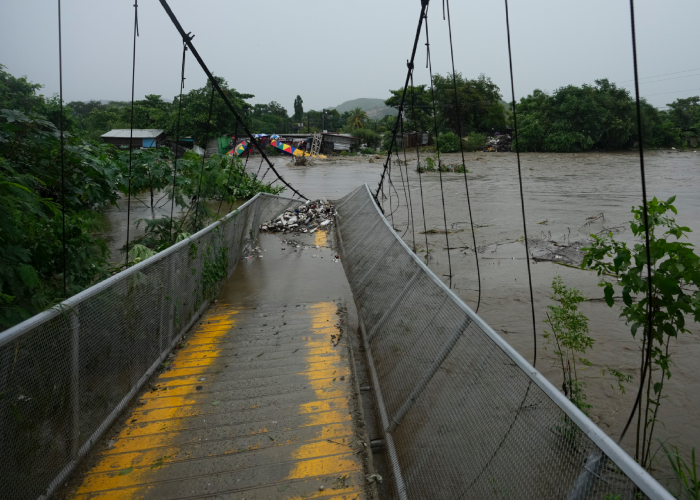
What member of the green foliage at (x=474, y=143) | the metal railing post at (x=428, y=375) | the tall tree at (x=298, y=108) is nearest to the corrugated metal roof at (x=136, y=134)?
the green foliage at (x=474, y=143)

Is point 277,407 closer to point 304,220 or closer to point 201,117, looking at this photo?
point 304,220

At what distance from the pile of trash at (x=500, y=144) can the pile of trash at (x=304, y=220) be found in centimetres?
3307

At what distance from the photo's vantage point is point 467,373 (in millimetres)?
2576

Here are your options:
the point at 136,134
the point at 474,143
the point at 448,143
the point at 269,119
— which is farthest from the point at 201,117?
the point at 269,119

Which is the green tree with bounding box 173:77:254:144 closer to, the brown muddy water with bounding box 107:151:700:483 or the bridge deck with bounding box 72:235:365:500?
the brown muddy water with bounding box 107:151:700:483

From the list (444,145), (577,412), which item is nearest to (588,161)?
(444,145)

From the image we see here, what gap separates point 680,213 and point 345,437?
49.8 ft

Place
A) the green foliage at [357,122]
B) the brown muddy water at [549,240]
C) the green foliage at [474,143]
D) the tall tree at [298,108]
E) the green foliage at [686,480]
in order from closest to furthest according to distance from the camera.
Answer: the green foliage at [686,480], the brown muddy water at [549,240], the green foliage at [474,143], the green foliage at [357,122], the tall tree at [298,108]

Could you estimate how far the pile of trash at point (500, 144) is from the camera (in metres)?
42.8

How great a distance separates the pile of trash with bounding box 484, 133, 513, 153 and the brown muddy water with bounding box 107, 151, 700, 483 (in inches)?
491

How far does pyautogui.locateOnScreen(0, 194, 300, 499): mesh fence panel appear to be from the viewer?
2150 millimetres

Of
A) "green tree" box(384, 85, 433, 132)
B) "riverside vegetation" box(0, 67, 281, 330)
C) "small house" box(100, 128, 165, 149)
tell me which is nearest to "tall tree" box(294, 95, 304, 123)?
"green tree" box(384, 85, 433, 132)

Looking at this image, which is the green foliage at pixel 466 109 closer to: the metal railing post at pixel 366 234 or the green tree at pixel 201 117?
the green tree at pixel 201 117

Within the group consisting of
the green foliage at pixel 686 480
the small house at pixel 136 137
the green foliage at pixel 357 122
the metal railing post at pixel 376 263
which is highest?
the green foliage at pixel 357 122
